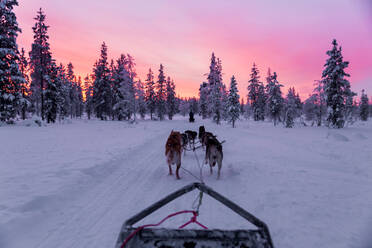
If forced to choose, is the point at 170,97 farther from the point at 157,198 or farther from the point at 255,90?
the point at 157,198

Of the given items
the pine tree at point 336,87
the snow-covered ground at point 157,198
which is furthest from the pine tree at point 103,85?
the pine tree at point 336,87

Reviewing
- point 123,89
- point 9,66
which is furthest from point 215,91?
point 9,66

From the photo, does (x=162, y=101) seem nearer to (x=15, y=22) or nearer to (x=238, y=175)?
Answer: (x=15, y=22)

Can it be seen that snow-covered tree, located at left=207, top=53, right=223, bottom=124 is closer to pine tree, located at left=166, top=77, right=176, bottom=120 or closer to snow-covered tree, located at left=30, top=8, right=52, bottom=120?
pine tree, located at left=166, top=77, right=176, bottom=120

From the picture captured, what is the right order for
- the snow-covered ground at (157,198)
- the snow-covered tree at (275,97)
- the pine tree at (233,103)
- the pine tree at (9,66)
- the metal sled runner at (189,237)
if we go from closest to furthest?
the metal sled runner at (189,237), the snow-covered ground at (157,198), the pine tree at (9,66), the pine tree at (233,103), the snow-covered tree at (275,97)

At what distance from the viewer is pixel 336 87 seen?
2967cm

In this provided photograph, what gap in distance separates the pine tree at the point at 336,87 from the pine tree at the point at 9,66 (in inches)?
1701

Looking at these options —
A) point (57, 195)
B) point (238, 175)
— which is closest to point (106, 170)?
point (57, 195)

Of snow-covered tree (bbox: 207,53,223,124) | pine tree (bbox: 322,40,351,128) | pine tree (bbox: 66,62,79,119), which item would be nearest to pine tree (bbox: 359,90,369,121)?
pine tree (bbox: 322,40,351,128)

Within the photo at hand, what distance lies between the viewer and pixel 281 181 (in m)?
5.73

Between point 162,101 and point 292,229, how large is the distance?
54.4 meters

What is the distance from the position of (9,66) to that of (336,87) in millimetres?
45371

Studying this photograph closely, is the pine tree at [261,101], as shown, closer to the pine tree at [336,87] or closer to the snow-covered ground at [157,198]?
the pine tree at [336,87]

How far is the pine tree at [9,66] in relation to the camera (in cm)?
1979
